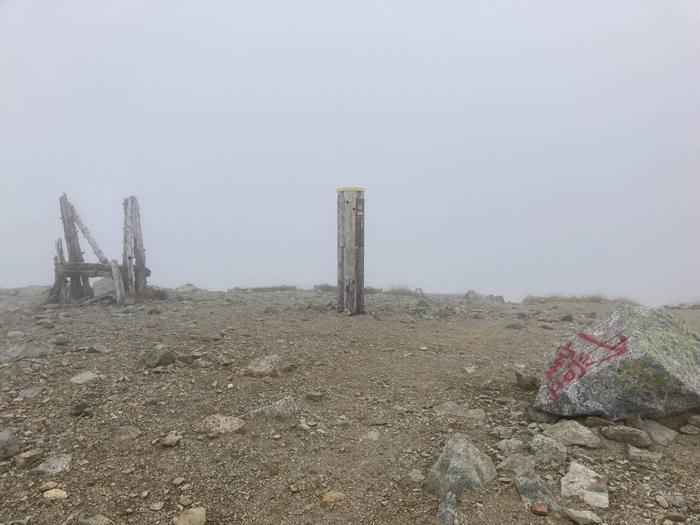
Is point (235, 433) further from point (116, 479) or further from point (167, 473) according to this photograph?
point (116, 479)

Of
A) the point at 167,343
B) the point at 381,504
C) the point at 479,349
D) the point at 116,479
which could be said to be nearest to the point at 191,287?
the point at 167,343

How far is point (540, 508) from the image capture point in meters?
3.45

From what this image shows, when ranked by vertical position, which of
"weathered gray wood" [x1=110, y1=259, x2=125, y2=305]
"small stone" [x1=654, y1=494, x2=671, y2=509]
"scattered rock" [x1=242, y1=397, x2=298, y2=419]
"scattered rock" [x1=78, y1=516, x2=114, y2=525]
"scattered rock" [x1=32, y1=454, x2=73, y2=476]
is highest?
"weathered gray wood" [x1=110, y1=259, x2=125, y2=305]

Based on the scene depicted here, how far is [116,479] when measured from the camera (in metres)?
4.05

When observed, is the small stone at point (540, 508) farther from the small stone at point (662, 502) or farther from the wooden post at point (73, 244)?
the wooden post at point (73, 244)

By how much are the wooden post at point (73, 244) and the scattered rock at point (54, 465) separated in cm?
964

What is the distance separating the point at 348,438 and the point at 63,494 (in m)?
2.37

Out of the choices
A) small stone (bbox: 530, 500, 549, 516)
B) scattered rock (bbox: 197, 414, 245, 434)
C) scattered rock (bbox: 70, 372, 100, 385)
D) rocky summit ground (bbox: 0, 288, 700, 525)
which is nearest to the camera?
small stone (bbox: 530, 500, 549, 516)

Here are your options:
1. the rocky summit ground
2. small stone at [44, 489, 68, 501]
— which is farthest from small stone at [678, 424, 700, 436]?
small stone at [44, 489, 68, 501]

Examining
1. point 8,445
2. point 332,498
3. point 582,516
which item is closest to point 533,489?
point 582,516

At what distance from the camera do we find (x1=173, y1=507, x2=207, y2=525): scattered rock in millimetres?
3562

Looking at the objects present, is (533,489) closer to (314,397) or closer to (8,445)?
(314,397)

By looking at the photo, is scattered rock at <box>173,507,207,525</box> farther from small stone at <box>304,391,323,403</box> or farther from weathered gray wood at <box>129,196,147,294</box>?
weathered gray wood at <box>129,196,147,294</box>

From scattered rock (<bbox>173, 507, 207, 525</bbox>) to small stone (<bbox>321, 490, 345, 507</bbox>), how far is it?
34.8 inches
